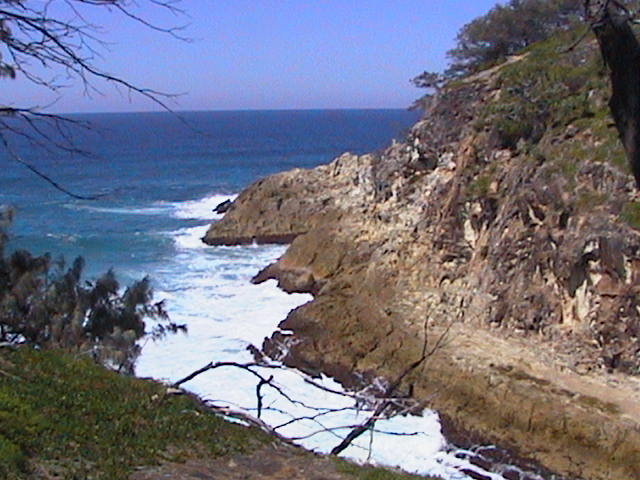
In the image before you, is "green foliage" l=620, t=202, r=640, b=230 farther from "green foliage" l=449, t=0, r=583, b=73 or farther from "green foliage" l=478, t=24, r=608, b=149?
"green foliage" l=449, t=0, r=583, b=73

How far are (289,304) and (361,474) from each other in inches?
832

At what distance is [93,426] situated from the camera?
22.8 ft

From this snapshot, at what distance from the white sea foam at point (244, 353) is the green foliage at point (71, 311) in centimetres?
228

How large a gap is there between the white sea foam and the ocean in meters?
0.04

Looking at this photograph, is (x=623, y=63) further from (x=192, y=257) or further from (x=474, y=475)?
(x=192, y=257)

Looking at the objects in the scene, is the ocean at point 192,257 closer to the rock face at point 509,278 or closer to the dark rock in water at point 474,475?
the dark rock in water at point 474,475

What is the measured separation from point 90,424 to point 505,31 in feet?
129

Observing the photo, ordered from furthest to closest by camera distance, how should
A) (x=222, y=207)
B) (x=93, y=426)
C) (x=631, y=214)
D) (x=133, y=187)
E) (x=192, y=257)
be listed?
1. (x=133, y=187)
2. (x=222, y=207)
3. (x=192, y=257)
4. (x=631, y=214)
5. (x=93, y=426)

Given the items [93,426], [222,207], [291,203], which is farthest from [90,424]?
[222,207]

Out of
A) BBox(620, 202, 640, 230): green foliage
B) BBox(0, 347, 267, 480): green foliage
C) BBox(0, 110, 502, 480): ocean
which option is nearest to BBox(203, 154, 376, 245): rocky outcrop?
BBox(0, 110, 502, 480): ocean

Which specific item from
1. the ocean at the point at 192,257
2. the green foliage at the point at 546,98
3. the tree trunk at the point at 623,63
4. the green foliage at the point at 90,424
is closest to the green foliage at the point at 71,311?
the ocean at the point at 192,257

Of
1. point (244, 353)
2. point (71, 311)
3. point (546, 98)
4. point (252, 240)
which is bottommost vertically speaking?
point (244, 353)

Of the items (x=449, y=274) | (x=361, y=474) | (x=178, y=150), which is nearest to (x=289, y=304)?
(x=449, y=274)

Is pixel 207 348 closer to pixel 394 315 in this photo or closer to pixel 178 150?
pixel 394 315
